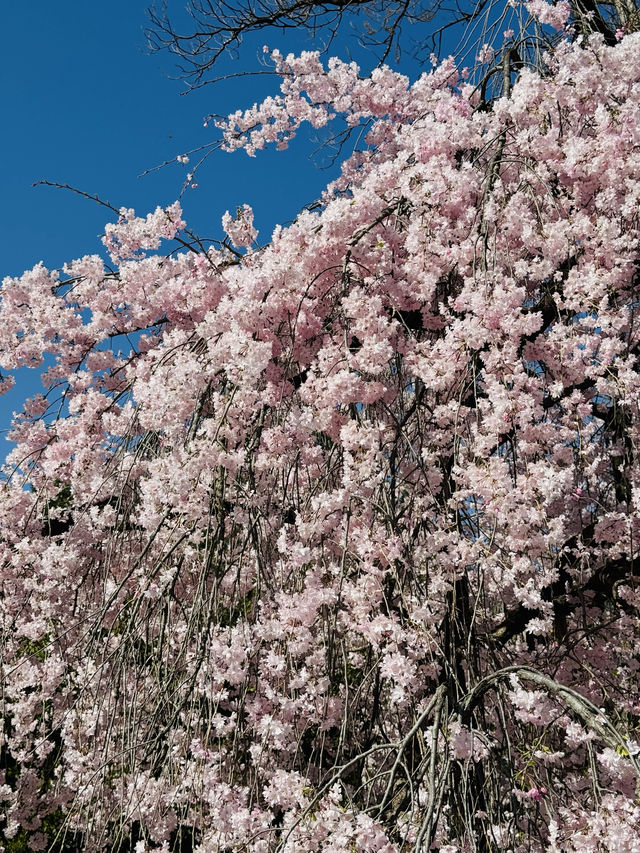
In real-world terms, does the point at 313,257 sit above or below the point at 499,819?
above

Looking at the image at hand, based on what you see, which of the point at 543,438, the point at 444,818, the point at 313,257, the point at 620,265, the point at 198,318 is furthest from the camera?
the point at 198,318

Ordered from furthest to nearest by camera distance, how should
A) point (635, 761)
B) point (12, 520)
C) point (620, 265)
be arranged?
point (12, 520) → point (620, 265) → point (635, 761)

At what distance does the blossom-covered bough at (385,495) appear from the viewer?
2105 mm

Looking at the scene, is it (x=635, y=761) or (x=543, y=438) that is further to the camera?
(x=543, y=438)

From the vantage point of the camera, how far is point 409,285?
2.69 m

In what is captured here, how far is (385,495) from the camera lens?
218cm

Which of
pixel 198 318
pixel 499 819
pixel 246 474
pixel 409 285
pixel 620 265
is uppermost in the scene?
pixel 198 318

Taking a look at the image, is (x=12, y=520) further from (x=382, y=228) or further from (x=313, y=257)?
(x=382, y=228)

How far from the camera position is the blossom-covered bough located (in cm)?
211

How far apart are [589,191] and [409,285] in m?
0.81

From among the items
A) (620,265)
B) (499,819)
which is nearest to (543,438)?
(620,265)

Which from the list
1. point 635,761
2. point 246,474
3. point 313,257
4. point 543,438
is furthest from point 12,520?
point 635,761

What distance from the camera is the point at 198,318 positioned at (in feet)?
10.8

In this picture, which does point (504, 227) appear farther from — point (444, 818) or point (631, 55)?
point (444, 818)
